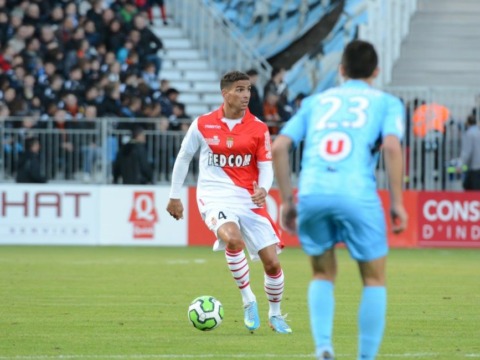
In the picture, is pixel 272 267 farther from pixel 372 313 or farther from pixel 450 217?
pixel 450 217

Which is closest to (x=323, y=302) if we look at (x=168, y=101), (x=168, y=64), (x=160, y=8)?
(x=168, y=101)

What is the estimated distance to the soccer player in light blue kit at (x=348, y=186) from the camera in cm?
802

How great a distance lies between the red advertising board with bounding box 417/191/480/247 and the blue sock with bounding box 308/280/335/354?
17.7m

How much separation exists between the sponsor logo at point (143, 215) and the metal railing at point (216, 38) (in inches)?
193

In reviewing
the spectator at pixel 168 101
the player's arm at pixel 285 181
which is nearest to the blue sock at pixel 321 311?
the player's arm at pixel 285 181

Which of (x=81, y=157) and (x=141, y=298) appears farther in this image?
(x=81, y=157)

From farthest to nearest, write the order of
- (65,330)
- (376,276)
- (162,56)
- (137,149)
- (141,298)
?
1. (162,56)
2. (137,149)
3. (141,298)
4. (65,330)
5. (376,276)

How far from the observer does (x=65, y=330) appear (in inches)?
454

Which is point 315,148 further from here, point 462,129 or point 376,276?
point 462,129

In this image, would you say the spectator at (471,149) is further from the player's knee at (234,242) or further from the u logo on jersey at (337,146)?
the u logo on jersey at (337,146)

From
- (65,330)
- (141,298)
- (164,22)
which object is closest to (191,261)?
(141,298)

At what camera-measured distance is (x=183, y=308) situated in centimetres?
1370

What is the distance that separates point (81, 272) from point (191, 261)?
3.00 m

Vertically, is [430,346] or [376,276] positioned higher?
[376,276]
